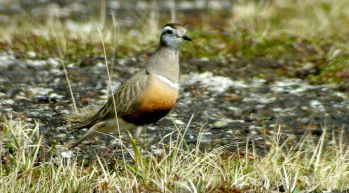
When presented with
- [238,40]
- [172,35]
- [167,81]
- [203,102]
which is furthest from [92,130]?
[238,40]

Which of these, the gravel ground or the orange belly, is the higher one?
the orange belly

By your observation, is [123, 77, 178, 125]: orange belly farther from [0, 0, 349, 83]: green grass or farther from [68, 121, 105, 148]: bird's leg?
[0, 0, 349, 83]: green grass

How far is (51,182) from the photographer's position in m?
6.18

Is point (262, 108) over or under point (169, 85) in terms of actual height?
under

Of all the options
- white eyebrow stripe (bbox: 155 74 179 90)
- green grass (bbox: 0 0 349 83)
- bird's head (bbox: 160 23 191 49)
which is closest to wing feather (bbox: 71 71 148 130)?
white eyebrow stripe (bbox: 155 74 179 90)

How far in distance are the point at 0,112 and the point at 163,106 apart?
1.87m

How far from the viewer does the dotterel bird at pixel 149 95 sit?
6.72 meters

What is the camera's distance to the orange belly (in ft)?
21.9

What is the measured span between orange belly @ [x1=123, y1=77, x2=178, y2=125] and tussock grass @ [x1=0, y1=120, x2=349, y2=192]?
322mm

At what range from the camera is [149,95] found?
6.73 metres

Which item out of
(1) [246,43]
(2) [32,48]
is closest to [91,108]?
(2) [32,48]

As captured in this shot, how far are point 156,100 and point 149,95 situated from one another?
7cm

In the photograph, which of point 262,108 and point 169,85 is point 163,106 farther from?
point 262,108

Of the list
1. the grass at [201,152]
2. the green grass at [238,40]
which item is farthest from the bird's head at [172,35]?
the green grass at [238,40]
